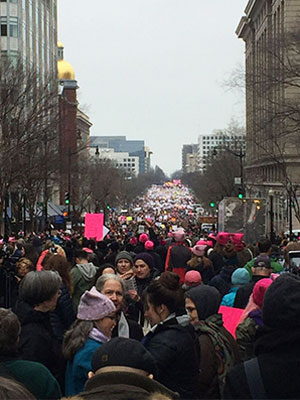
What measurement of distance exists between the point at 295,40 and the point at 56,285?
75.1ft

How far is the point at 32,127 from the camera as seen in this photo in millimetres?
37719

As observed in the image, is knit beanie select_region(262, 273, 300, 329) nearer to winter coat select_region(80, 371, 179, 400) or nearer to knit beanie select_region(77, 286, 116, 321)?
winter coat select_region(80, 371, 179, 400)

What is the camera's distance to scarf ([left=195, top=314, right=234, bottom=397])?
253 inches

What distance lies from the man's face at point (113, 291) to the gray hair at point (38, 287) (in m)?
0.63

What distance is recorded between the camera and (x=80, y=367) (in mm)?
5988

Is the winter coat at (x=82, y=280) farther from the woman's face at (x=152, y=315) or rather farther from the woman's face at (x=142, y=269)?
the woman's face at (x=152, y=315)

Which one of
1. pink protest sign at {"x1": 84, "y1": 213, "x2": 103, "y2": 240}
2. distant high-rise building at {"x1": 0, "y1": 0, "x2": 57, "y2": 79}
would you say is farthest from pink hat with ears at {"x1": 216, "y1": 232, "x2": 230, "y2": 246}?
distant high-rise building at {"x1": 0, "y1": 0, "x2": 57, "y2": 79}

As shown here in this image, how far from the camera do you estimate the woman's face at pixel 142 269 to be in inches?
476

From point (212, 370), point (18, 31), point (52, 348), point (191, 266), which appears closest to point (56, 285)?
point (52, 348)

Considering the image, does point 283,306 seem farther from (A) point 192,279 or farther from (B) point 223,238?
(B) point 223,238

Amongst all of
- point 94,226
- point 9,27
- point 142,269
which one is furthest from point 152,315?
point 9,27

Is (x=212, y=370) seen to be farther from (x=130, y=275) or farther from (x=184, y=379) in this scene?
(x=130, y=275)

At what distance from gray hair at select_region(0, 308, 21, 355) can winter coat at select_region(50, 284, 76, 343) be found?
236cm

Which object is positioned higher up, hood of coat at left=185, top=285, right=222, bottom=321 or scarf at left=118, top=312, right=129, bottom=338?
hood of coat at left=185, top=285, right=222, bottom=321
